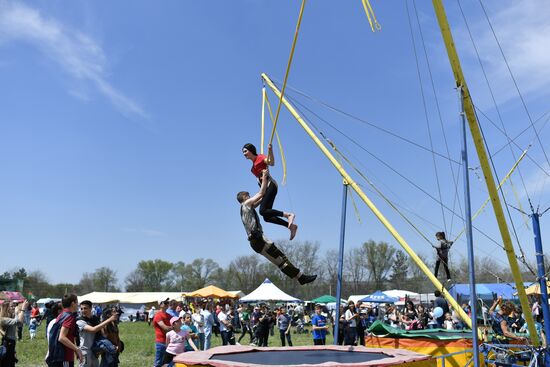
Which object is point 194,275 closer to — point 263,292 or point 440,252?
point 263,292

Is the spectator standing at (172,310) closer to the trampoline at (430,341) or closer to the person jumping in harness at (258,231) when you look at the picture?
the person jumping in harness at (258,231)

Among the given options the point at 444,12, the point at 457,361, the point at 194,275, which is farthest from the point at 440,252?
the point at 194,275

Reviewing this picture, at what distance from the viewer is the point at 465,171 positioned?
18.6ft

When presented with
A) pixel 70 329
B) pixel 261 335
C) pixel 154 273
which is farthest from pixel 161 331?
pixel 154 273

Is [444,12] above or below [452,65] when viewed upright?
above

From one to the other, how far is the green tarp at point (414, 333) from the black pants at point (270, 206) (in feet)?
13.5

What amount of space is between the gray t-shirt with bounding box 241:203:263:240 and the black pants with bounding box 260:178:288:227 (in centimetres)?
15

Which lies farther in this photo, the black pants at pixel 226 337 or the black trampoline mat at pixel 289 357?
the black pants at pixel 226 337

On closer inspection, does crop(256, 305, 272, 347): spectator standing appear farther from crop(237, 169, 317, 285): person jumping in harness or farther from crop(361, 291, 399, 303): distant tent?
crop(361, 291, 399, 303): distant tent

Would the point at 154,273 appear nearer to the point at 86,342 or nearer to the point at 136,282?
the point at 136,282

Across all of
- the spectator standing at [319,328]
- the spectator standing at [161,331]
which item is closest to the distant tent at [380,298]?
the spectator standing at [319,328]

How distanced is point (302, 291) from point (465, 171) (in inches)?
1496

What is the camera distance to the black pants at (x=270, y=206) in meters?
5.74

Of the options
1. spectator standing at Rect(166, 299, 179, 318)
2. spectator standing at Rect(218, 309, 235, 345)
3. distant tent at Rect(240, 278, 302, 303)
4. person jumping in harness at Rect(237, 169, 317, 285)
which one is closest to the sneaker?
person jumping in harness at Rect(237, 169, 317, 285)
